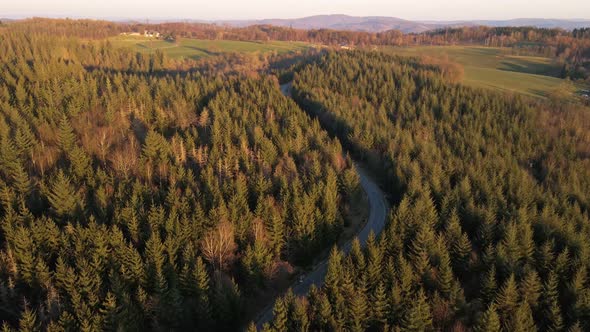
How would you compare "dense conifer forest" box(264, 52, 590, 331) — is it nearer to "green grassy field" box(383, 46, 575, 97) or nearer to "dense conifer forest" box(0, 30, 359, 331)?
"dense conifer forest" box(0, 30, 359, 331)

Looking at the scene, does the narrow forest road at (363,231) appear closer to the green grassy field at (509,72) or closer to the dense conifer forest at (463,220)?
the dense conifer forest at (463,220)

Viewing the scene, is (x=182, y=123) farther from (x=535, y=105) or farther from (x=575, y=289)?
(x=535, y=105)

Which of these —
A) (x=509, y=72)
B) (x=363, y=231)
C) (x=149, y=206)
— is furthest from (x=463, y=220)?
(x=509, y=72)

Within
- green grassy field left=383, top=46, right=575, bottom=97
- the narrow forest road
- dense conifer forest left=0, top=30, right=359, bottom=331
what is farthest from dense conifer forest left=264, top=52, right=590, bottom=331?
green grassy field left=383, top=46, right=575, bottom=97

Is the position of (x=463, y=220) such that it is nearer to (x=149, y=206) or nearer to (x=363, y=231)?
(x=363, y=231)

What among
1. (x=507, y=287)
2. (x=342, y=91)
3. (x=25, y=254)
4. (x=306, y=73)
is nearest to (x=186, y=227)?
(x=25, y=254)

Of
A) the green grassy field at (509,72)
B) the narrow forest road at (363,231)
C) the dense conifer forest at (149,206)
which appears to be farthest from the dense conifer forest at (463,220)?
the green grassy field at (509,72)
